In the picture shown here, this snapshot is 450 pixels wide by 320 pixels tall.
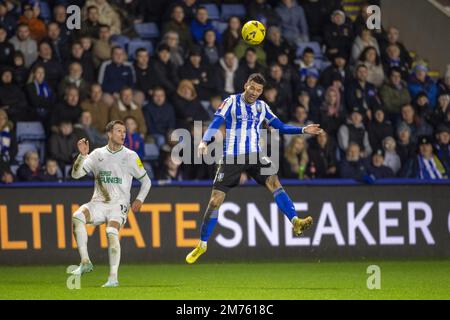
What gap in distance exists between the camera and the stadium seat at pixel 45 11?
19089 millimetres

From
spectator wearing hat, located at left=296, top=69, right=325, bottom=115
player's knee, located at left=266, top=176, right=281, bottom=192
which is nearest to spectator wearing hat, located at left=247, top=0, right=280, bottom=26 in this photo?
spectator wearing hat, located at left=296, top=69, right=325, bottom=115

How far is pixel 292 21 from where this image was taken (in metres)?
20.0

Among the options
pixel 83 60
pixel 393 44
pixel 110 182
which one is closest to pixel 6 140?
pixel 83 60

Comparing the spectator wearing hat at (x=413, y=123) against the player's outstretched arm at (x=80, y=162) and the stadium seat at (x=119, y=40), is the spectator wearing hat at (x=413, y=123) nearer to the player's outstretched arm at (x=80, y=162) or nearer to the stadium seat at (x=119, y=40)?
the stadium seat at (x=119, y=40)

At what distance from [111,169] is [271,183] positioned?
1.98 metres

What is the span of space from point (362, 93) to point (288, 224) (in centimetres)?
376

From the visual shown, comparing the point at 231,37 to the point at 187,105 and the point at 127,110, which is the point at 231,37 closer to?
the point at 187,105

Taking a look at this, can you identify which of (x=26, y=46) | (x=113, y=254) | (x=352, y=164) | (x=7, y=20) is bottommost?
(x=113, y=254)

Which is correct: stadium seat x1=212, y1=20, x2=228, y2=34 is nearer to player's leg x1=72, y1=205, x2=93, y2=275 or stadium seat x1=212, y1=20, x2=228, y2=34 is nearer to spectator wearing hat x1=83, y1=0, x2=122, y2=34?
spectator wearing hat x1=83, y1=0, x2=122, y2=34

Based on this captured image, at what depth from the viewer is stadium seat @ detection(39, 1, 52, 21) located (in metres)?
19.1

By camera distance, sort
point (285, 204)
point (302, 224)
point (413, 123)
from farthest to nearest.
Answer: point (413, 123) < point (285, 204) < point (302, 224)

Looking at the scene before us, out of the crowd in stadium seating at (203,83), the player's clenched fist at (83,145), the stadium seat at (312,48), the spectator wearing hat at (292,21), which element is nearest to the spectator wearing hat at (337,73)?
the crowd in stadium seating at (203,83)

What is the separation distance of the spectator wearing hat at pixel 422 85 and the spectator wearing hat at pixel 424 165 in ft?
5.82

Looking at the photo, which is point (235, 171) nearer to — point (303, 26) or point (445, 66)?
point (303, 26)
